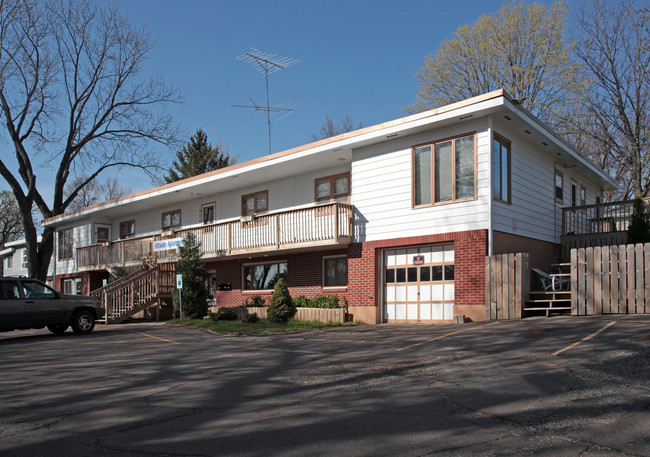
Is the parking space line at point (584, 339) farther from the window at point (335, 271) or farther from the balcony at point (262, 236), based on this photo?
the window at point (335, 271)

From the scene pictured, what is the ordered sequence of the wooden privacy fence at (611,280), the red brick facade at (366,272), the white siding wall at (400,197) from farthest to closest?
the white siding wall at (400,197)
the red brick facade at (366,272)
the wooden privacy fence at (611,280)

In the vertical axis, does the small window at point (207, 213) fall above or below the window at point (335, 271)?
above

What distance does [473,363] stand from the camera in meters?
8.91

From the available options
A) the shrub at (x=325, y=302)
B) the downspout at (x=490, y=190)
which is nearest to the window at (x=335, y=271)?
the shrub at (x=325, y=302)

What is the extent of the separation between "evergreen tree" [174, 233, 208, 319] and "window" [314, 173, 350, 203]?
17.9 feet

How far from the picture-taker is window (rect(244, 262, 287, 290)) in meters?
23.0

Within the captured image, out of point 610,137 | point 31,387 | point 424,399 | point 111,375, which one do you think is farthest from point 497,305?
point 610,137

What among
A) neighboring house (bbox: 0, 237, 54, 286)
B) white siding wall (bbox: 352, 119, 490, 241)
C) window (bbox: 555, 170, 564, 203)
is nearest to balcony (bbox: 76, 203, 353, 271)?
white siding wall (bbox: 352, 119, 490, 241)

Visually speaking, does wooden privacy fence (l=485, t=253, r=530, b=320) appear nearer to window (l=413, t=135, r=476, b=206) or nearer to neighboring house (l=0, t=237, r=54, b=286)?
window (l=413, t=135, r=476, b=206)

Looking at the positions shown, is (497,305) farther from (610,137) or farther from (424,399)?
(610,137)

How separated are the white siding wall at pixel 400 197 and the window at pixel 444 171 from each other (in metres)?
0.21

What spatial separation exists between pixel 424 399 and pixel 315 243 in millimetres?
12557

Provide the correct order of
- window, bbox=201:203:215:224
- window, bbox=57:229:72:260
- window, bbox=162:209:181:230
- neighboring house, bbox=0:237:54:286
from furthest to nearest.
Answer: neighboring house, bbox=0:237:54:286 < window, bbox=57:229:72:260 < window, bbox=162:209:181:230 < window, bbox=201:203:215:224

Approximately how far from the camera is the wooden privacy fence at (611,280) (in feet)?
43.0
